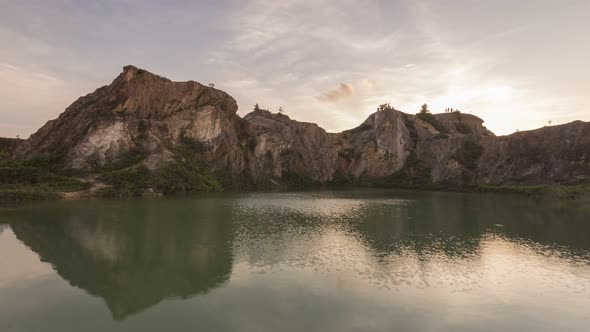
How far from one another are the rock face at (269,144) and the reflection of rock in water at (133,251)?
51.4 m

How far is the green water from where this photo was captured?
798 inches

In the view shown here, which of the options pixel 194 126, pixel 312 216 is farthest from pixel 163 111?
pixel 312 216

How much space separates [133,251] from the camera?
3441 centimetres

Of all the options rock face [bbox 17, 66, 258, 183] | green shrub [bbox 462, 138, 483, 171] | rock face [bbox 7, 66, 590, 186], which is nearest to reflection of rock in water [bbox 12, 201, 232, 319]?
rock face [bbox 17, 66, 258, 183]

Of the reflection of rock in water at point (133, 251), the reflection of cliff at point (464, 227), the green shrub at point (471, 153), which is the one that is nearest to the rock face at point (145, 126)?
the reflection of rock in water at point (133, 251)

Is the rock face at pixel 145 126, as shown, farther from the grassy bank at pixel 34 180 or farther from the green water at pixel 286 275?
the green water at pixel 286 275

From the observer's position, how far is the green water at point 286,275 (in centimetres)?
2028

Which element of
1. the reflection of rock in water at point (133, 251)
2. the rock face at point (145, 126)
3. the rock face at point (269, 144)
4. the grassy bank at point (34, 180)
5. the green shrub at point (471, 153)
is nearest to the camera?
the reflection of rock in water at point (133, 251)

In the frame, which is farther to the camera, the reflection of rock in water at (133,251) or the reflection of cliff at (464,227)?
the reflection of cliff at (464,227)

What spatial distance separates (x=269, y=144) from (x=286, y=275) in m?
132

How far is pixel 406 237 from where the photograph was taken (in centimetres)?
4288

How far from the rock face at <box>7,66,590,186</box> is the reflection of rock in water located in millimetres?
51371

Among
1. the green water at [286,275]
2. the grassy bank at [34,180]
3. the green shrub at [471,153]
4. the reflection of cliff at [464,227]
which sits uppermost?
the green shrub at [471,153]

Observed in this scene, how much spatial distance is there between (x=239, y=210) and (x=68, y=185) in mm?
43609
